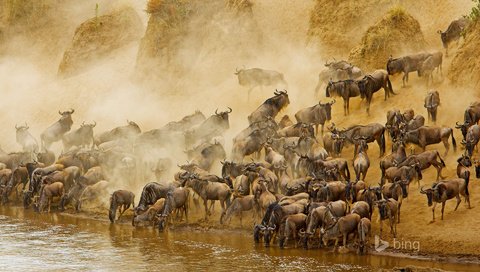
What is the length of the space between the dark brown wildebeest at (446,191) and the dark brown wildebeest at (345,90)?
11779 millimetres

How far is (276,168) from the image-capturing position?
32594 mm

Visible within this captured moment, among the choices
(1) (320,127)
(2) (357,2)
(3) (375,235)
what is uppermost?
(2) (357,2)

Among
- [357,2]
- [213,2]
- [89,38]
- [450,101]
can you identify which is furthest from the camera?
[89,38]

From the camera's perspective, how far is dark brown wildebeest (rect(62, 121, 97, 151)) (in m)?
43.0

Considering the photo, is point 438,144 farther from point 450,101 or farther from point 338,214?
point 338,214

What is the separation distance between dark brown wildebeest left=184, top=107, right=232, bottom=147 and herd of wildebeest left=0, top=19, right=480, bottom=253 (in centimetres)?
6

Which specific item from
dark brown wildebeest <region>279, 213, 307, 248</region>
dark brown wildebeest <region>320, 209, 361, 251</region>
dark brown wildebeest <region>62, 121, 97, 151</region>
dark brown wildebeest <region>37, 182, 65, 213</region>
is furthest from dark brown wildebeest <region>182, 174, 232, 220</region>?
dark brown wildebeest <region>62, 121, 97, 151</region>

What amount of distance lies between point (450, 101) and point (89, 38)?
107 ft

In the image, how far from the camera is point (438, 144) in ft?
110

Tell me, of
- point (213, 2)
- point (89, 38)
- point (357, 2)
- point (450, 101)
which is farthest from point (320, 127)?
point (89, 38)

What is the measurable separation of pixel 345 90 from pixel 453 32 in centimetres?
798

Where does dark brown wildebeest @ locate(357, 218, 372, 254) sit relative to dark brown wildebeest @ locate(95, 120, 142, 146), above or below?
below

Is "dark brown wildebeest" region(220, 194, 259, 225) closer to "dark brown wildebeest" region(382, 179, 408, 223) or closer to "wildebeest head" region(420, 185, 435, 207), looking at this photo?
"dark brown wildebeest" region(382, 179, 408, 223)

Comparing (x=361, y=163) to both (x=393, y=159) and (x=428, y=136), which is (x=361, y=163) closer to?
(x=393, y=159)
